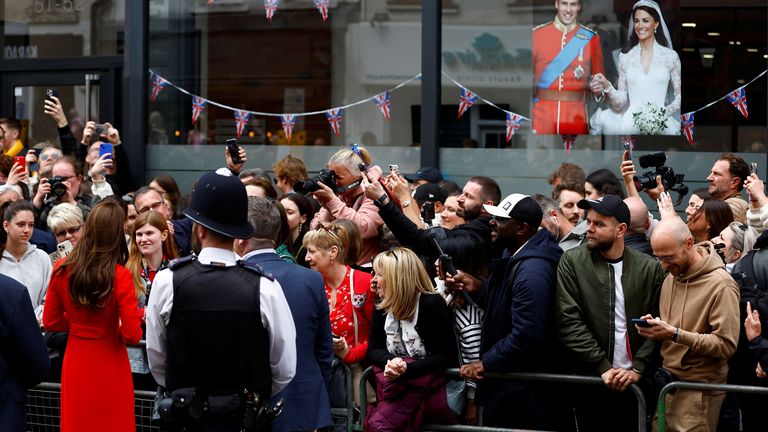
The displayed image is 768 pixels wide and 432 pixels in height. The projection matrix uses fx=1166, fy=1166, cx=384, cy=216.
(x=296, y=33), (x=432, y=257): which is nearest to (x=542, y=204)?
(x=432, y=257)

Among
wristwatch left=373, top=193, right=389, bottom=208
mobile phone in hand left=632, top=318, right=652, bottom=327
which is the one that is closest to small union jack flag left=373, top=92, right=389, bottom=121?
wristwatch left=373, top=193, right=389, bottom=208

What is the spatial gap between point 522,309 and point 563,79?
180 inches

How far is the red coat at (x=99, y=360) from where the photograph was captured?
22.0ft

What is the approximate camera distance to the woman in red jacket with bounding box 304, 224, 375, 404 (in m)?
7.30

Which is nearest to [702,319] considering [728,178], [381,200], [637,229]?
[637,229]

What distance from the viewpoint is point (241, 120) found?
12000 mm

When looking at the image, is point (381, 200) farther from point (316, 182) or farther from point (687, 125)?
point (687, 125)

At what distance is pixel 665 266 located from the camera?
6.42 metres

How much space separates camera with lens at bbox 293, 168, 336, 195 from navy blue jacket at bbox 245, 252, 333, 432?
2093 mm

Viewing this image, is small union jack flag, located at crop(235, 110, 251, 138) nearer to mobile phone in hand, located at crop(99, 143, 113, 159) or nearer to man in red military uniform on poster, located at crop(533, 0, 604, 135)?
mobile phone in hand, located at crop(99, 143, 113, 159)

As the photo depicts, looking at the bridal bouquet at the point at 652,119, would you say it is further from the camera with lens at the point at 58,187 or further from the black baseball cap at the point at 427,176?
the camera with lens at the point at 58,187

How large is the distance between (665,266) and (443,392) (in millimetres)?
1528

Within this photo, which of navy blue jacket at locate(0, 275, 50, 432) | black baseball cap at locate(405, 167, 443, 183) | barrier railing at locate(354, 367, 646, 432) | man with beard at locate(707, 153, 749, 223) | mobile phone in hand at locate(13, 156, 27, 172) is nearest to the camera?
navy blue jacket at locate(0, 275, 50, 432)

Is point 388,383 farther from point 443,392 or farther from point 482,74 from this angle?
point 482,74
